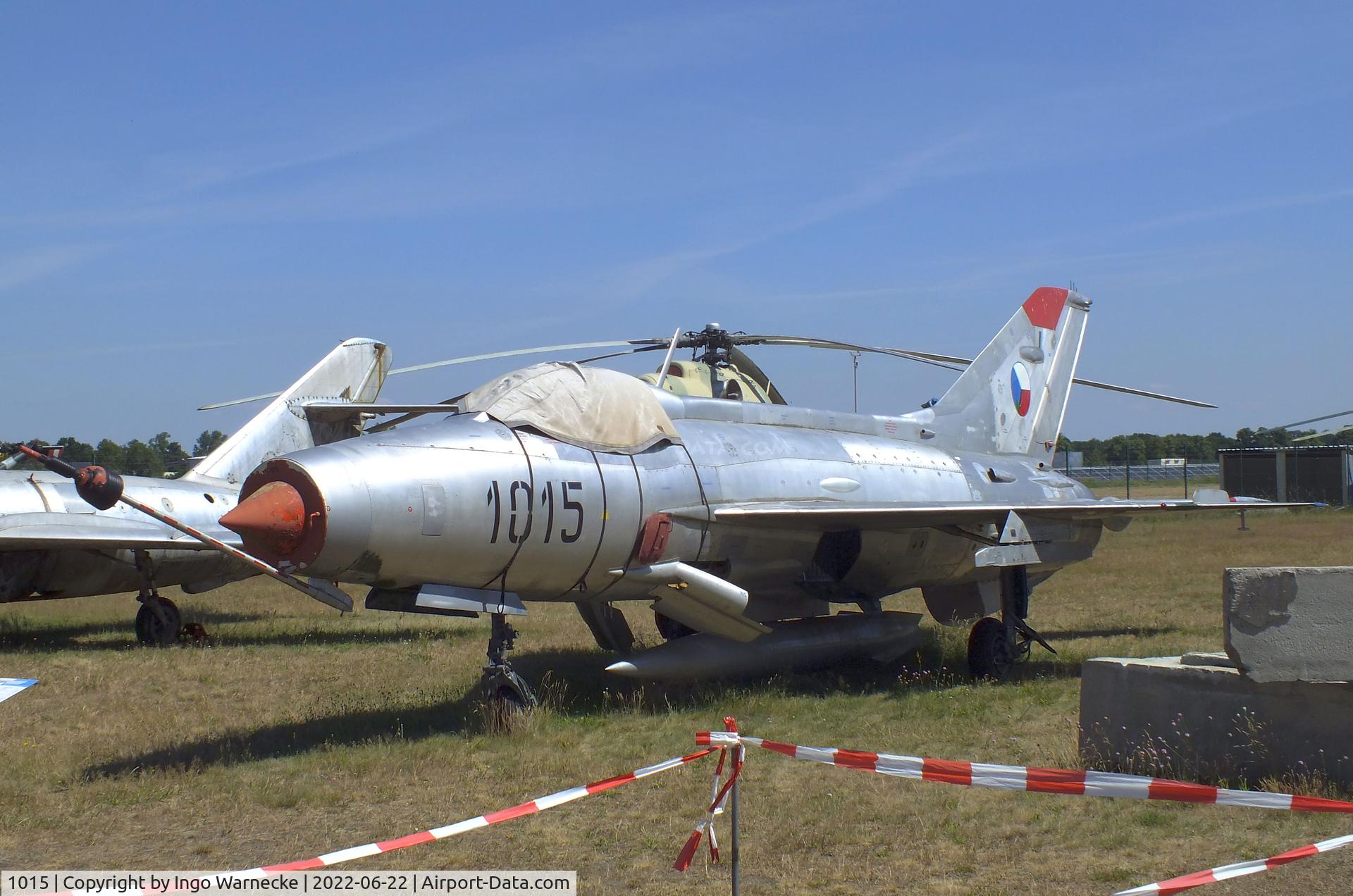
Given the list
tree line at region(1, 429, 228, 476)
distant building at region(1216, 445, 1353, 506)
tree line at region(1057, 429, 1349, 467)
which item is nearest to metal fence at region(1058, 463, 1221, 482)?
Result: tree line at region(1057, 429, 1349, 467)

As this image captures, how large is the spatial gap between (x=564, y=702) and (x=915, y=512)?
3688 millimetres

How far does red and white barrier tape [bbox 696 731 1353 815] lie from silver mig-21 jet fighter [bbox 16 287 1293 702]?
3688 mm

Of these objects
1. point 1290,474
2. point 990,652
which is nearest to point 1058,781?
point 990,652

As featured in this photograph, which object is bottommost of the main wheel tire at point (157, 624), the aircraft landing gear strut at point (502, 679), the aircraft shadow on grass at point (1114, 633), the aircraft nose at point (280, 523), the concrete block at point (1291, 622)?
the aircraft shadow on grass at point (1114, 633)

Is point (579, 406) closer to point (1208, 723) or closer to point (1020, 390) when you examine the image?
point (1208, 723)

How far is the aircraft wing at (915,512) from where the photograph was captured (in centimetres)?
1057

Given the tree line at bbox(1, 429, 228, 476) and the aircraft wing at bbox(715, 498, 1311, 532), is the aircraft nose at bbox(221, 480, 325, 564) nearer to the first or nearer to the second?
the aircraft wing at bbox(715, 498, 1311, 532)

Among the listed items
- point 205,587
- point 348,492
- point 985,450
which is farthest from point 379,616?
point 348,492

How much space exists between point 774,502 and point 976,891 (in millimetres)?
5830

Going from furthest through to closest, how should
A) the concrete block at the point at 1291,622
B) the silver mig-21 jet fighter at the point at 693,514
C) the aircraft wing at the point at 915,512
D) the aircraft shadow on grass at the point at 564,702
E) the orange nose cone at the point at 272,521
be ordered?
the aircraft wing at the point at 915,512 → the aircraft shadow on grass at the point at 564,702 → the silver mig-21 jet fighter at the point at 693,514 → the orange nose cone at the point at 272,521 → the concrete block at the point at 1291,622

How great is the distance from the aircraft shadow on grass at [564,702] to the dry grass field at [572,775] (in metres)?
0.04

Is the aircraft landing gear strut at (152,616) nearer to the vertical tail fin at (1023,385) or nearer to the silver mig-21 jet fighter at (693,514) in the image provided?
the silver mig-21 jet fighter at (693,514)

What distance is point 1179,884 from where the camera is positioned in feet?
14.2

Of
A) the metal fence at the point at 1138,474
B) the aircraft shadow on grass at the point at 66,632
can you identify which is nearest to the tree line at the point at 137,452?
the aircraft shadow on grass at the point at 66,632
